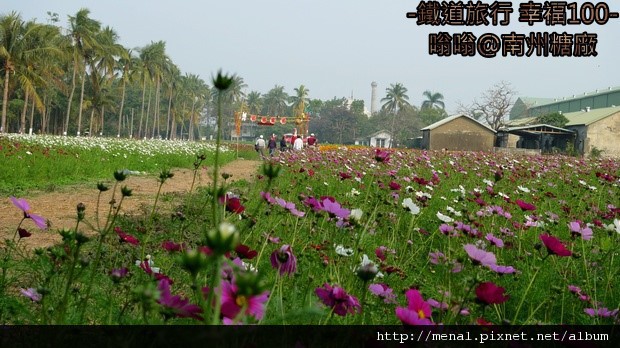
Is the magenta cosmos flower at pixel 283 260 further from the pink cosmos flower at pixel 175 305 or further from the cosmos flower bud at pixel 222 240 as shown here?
the cosmos flower bud at pixel 222 240

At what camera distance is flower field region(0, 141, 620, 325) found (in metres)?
0.68

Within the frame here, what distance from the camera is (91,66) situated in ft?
108

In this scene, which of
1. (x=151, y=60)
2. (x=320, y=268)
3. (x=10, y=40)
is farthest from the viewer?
Answer: (x=151, y=60)

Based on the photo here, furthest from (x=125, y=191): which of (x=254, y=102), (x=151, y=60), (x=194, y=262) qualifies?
(x=254, y=102)

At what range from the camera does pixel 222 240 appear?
404 mm

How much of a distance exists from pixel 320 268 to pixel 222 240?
Result: 5.39 feet

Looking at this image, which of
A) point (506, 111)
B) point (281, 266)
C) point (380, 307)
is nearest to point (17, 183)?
point (380, 307)

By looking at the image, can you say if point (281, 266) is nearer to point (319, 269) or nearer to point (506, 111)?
point (319, 269)

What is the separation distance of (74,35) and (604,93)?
52526mm

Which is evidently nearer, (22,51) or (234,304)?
(234,304)

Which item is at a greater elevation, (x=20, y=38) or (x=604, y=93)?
(x=604, y=93)

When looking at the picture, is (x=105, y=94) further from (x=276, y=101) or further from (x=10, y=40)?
(x=276, y=101)

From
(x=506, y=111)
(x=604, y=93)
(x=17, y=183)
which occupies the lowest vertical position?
(x=17, y=183)
